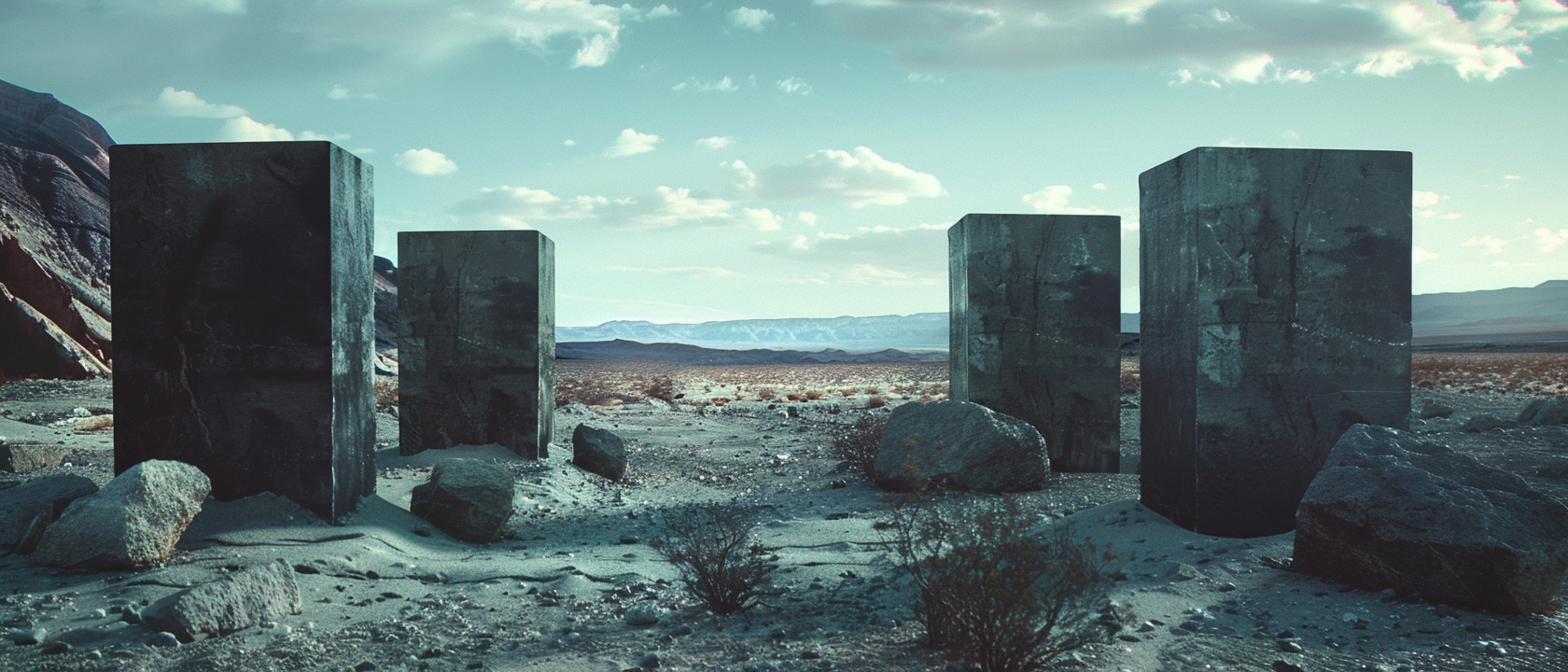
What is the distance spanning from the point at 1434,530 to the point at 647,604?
3690 mm

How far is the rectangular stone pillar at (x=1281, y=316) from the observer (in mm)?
5902

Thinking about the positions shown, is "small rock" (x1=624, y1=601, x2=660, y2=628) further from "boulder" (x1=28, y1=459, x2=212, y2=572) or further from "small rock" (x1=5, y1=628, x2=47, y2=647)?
"boulder" (x1=28, y1=459, x2=212, y2=572)

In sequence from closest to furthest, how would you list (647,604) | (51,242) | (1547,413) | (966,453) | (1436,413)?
1. (647,604)
2. (966,453)
3. (1547,413)
4. (1436,413)
5. (51,242)

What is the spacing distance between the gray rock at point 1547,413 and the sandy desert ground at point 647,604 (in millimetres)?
4167

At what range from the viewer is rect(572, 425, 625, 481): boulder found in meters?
9.65

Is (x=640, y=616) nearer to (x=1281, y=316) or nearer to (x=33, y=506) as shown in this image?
(x=33, y=506)

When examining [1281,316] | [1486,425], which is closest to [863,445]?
[1281,316]

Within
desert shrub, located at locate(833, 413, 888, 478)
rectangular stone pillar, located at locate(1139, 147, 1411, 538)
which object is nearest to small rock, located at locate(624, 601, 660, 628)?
rectangular stone pillar, located at locate(1139, 147, 1411, 538)

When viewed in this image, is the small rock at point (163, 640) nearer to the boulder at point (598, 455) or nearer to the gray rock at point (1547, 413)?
A: the boulder at point (598, 455)

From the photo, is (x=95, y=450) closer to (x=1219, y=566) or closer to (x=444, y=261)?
(x=444, y=261)

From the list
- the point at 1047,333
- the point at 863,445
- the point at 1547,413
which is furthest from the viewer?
the point at 1547,413

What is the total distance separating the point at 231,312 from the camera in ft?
19.4

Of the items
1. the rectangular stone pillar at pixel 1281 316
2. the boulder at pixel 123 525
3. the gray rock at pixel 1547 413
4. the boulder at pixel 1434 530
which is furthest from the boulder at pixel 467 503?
the gray rock at pixel 1547 413

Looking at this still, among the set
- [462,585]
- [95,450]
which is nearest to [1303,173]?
[462,585]
